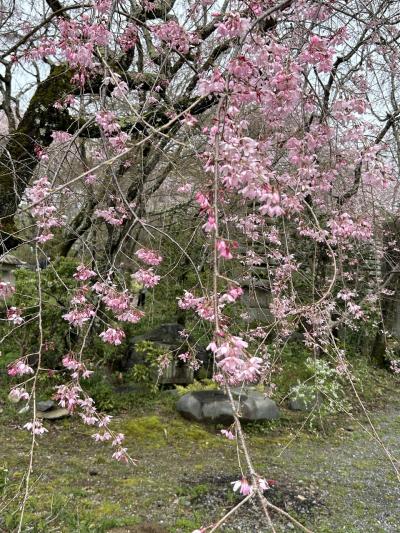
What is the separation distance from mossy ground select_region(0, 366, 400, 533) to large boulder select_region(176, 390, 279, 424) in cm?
13

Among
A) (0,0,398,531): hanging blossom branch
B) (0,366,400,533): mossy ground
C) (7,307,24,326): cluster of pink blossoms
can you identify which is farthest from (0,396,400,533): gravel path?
(7,307,24,326): cluster of pink blossoms

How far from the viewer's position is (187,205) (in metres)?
6.41

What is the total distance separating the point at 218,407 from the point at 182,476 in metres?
1.42

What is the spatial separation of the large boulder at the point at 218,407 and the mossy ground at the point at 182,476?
0.13m

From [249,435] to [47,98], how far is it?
3.95 meters

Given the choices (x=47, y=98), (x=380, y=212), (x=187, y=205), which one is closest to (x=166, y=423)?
(x=187, y=205)

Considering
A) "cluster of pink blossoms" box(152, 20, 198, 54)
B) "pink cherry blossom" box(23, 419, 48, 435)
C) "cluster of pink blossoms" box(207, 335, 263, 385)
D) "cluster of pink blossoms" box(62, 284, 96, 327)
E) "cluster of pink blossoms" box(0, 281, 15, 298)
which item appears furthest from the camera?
"cluster of pink blossoms" box(152, 20, 198, 54)

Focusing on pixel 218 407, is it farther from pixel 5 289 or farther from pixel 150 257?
pixel 5 289

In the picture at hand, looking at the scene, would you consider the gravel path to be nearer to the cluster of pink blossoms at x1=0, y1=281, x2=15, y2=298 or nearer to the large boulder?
the large boulder

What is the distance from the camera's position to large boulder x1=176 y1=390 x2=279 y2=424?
5387 mm

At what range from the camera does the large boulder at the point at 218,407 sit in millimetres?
5387

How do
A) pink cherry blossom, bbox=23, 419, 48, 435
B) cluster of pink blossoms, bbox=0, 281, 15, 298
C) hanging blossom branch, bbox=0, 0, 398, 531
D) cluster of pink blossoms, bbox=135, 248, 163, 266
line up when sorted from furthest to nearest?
1. cluster of pink blossoms, bbox=135, 248, 163, 266
2. cluster of pink blossoms, bbox=0, 281, 15, 298
3. pink cherry blossom, bbox=23, 419, 48, 435
4. hanging blossom branch, bbox=0, 0, 398, 531

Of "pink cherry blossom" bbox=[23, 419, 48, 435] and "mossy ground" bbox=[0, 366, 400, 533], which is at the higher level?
"pink cherry blossom" bbox=[23, 419, 48, 435]

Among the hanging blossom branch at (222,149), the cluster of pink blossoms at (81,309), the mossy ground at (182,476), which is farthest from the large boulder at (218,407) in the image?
the cluster of pink blossoms at (81,309)
